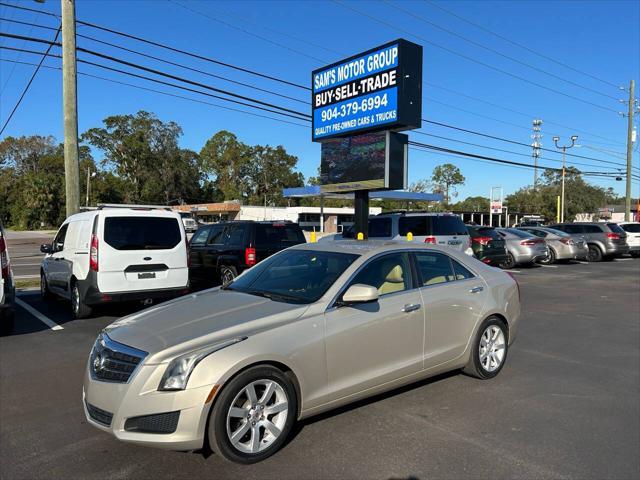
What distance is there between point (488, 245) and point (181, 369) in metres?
15.2

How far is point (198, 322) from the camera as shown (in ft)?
12.1

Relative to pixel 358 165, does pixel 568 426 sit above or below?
below

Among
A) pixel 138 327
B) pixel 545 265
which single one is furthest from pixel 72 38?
pixel 545 265

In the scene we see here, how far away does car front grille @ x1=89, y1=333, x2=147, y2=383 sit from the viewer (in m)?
3.36

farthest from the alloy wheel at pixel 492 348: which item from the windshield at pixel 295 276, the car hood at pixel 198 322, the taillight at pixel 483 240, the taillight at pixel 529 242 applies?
the taillight at pixel 529 242

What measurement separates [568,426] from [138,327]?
362cm

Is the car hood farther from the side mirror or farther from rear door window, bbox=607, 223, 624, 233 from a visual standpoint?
rear door window, bbox=607, 223, 624, 233

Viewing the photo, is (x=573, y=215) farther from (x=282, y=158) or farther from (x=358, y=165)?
(x=358, y=165)

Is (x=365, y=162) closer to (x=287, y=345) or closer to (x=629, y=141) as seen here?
(x=287, y=345)

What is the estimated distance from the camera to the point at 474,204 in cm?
11762

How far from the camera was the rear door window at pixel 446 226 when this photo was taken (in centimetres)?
1466

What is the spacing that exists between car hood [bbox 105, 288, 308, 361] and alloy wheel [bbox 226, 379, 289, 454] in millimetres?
418

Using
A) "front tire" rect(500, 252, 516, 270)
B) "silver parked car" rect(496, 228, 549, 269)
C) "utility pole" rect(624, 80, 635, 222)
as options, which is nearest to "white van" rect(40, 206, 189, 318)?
"front tire" rect(500, 252, 516, 270)

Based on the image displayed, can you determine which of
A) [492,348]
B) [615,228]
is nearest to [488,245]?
[615,228]
